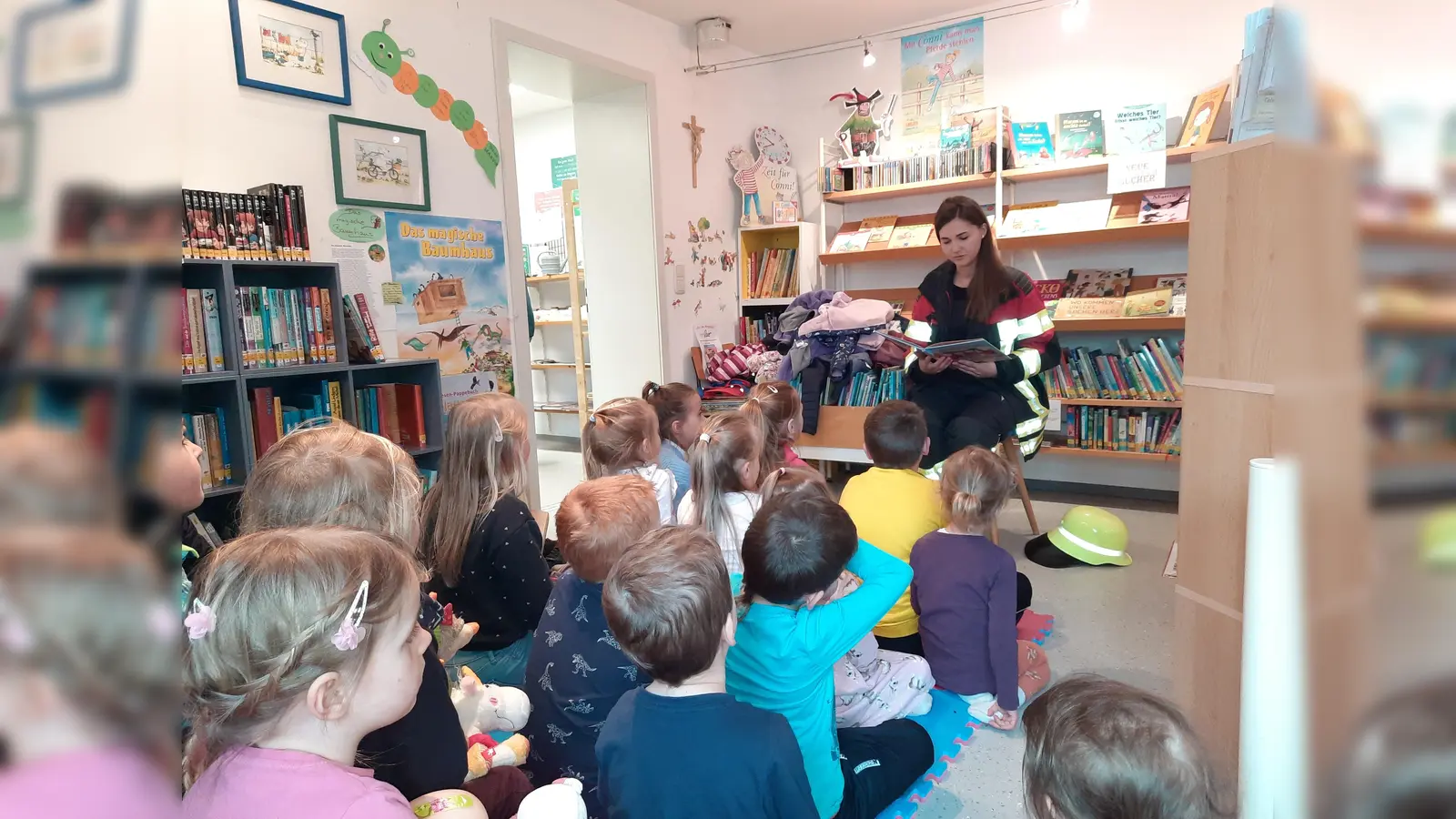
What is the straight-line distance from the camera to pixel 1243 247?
4.31 ft

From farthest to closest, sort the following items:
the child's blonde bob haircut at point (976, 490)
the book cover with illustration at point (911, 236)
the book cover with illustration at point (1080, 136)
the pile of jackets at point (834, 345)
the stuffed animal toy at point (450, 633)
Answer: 1. the book cover with illustration at point (911, 236)
2. the pile of jackets at point (834, 345)
3. the book cover with illustration at point (1080, 136)
4. the child's blonde bob haircut at point (976, 490)
5. the stuffed animal toy at point (450, 633)

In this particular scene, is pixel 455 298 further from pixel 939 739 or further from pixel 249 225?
pixel 939 739

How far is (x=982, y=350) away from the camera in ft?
9.98

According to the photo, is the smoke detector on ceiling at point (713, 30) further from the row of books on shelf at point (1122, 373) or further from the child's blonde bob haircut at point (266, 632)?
the child's blonde bob haircut at point (266, 632)

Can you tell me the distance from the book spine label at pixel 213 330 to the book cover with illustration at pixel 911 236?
335 cm

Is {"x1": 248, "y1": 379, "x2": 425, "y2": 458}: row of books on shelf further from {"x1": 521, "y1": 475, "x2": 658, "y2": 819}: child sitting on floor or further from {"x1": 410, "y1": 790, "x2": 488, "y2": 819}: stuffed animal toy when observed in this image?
{"x1": 410, "y1": 790, "x2": 488, "y2": 819}: stuffed animal toy

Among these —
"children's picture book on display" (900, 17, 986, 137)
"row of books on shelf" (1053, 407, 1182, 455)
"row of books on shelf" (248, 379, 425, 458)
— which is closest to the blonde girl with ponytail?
"row of books on shelf" (248, 379, 425, 458)

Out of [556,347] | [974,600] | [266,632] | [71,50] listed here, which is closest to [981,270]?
[974,600]

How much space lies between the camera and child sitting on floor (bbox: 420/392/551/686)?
6.55 ft

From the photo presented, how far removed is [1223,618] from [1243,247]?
67 centimetres

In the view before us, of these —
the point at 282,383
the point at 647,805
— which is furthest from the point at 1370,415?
the point at 282,383

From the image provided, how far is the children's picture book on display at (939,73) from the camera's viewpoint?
14.7 ft

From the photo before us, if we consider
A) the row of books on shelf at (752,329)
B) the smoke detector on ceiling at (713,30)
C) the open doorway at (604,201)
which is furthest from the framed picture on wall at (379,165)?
the row of books on shelf at (752,329)

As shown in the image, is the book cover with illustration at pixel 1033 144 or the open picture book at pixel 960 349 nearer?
the open picture book at pixel 960 349
